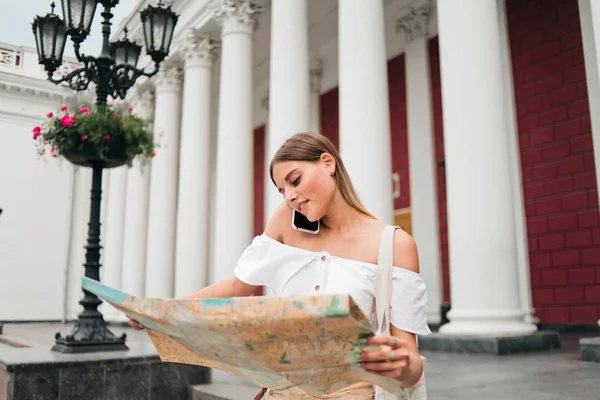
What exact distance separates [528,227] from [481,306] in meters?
5.39

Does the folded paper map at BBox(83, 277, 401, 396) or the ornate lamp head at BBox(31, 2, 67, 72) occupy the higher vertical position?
the ornate lamp head at BBox(31, 2, 67, 72)

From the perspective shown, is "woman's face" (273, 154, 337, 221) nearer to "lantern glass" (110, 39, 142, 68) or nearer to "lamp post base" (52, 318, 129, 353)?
"lamp post base" (52, 318, 129, 353)

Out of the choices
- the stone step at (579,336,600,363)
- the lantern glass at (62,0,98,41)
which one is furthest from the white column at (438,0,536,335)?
the lantern glass at (62,0,98,41)

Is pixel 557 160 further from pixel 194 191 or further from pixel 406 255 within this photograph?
pixel 406 255

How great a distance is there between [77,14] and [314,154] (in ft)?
19.6

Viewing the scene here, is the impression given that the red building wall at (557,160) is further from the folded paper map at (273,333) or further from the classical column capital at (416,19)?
the folded paper map at (273,333)

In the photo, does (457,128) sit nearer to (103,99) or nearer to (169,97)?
(103,99)

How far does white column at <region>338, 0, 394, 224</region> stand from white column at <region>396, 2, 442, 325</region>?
459cm

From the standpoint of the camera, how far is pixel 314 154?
1655 mm

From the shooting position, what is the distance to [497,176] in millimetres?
7180

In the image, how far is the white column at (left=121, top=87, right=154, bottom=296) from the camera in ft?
59.6

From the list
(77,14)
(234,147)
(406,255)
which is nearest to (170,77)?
(234,147)

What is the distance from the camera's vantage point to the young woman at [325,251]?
1.53 meters

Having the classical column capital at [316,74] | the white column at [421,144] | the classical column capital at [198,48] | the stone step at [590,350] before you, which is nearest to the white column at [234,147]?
the classical column capital at [198,48]
